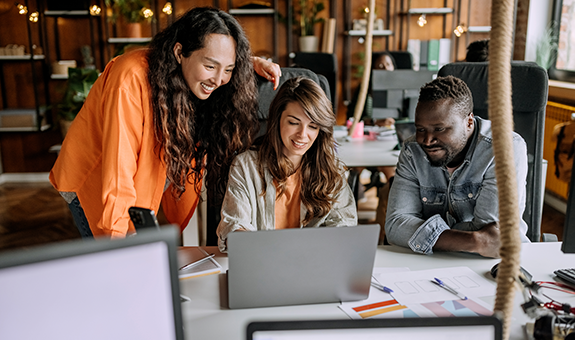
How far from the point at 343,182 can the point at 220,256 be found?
1.74 feet

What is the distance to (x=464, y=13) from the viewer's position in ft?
16.9

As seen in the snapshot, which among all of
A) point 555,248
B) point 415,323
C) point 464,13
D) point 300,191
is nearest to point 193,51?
point 300,191

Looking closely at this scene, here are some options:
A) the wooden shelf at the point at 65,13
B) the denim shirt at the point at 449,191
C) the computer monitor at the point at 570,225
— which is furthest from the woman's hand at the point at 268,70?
the wooden shelf at the point at 65,13

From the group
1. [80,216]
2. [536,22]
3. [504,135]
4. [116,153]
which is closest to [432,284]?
[504,135]

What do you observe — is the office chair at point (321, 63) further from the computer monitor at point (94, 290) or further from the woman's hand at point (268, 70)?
the computer monitor at point (94, 290)

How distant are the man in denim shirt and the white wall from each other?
313cm

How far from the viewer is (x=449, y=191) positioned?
1.58 metres

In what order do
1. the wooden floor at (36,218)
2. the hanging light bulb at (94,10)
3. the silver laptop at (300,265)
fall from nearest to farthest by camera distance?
the silver laptop at (300,265)
the wooden floor at (36,218)
the hanging light bulb at (94,10)

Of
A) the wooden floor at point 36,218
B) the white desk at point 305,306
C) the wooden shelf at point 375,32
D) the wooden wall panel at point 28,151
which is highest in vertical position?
the wooden shelf at point 375,32

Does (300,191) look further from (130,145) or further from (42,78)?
(42,78)

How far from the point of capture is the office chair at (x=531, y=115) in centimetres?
184

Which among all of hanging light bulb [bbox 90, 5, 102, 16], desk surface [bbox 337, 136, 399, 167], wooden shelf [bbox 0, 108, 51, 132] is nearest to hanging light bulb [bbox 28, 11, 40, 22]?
hanging light bulb [bbox 90, 5, 102, 16]

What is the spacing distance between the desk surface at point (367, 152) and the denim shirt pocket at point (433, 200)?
75 centimetres

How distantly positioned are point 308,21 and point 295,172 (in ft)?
12.2
